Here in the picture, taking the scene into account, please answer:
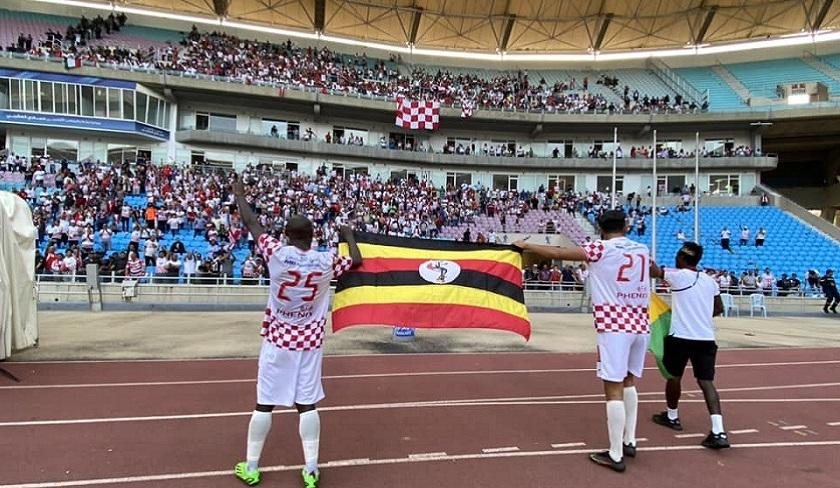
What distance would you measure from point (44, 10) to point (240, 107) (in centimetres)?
1736

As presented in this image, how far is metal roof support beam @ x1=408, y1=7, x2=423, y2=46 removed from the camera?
43009 mm

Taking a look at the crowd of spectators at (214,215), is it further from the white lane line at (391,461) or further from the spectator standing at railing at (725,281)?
the white lane line at (391,461)

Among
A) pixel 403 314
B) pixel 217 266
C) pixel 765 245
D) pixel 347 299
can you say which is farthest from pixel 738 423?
pixel 765 245

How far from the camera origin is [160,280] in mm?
17234

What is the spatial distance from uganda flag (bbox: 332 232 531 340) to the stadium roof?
135 feet

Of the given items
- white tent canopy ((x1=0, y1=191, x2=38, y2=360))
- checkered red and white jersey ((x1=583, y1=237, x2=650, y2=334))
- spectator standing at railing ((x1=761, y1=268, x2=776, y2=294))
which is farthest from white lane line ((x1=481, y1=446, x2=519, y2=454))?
spectator standing at railing ((x1=761, y1=268, x2=776, y2=294))

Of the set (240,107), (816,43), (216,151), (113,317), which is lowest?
(113,317)

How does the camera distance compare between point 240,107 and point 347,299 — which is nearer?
point 347,299

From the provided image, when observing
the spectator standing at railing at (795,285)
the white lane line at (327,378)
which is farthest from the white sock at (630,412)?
the spectator standing at railing at (795,285)

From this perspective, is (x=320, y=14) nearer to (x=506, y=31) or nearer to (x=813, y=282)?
(x=506, y=31)

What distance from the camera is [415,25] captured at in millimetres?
44344

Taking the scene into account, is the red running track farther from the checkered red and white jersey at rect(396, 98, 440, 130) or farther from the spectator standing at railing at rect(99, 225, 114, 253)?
the checkered red and white jersey at rect(396, 98, 440, 130)

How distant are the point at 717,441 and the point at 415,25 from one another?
44.3 m

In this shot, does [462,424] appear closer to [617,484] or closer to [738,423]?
[617,484]
